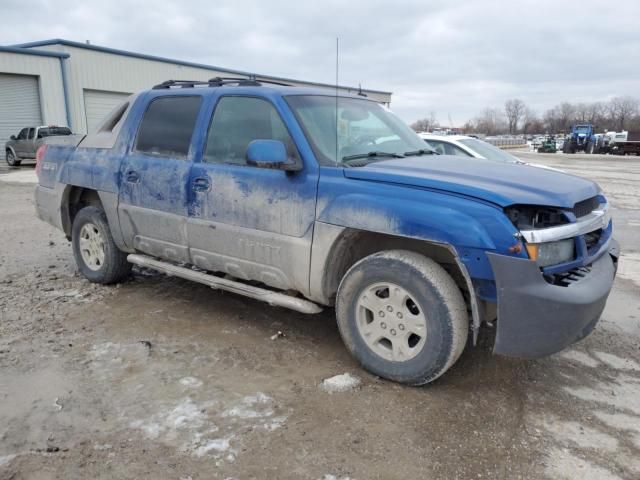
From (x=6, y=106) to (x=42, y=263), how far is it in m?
21.2

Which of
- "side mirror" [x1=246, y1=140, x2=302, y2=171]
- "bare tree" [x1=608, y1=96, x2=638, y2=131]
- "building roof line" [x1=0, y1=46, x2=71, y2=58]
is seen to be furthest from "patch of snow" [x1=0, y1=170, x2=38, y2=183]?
"bare tree" [x1=608, y1=96, x2=638, y2=131]

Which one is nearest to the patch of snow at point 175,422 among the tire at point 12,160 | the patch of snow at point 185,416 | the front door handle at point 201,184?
the patch of snow at point 185,416

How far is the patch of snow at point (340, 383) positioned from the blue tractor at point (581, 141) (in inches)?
2072

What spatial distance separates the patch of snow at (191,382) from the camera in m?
3.33

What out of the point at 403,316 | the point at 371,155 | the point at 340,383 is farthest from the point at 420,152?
the point at 340,383

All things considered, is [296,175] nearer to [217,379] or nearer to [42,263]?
[217,379]

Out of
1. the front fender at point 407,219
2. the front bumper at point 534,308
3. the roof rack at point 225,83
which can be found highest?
the roof rack at point 225,83

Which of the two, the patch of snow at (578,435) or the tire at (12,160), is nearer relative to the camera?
the patch of snow at (578,435)

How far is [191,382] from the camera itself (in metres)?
3.37

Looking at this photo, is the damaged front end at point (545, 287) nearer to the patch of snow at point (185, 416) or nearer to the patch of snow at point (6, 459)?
the patch of snow at point (185, 416)

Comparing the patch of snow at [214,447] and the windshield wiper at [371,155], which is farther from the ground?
the windshield wiper at [371,155]

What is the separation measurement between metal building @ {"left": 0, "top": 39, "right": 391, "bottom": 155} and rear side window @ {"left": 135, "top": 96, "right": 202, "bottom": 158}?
60.5 feet

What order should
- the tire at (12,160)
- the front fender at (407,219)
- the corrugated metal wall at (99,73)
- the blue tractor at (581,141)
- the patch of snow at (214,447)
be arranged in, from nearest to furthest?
the patch of snow at (214,447)
the front fender at (407,219)
the tire at (12,160)
the corrugated metal wall at (99,73)
the blue tractor at (581,141)

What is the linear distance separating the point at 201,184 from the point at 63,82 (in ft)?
79.8
